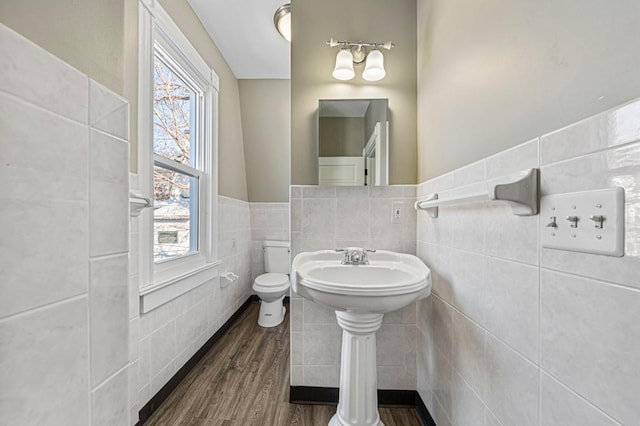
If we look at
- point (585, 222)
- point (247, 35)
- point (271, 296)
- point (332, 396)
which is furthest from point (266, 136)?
point (585, 222)

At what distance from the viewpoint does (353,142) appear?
1.58 m

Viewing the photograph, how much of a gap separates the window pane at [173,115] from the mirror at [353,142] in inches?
39.2

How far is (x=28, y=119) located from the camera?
35 cm

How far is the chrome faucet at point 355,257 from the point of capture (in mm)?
1424

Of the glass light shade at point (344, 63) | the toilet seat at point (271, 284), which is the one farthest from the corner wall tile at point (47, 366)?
the toilet seat at point (271, 284)

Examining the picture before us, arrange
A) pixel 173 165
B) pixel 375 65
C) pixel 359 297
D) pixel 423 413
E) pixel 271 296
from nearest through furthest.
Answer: pixel 359 297, pixel 423 413, pixel 375 65, pixel 173 165, pixel 271 296

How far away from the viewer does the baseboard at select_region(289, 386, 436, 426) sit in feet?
4.94

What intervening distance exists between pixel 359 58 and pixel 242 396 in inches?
81.2

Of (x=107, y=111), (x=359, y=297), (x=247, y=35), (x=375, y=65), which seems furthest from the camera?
(x=247, y=35)

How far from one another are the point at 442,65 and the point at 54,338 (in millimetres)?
1518

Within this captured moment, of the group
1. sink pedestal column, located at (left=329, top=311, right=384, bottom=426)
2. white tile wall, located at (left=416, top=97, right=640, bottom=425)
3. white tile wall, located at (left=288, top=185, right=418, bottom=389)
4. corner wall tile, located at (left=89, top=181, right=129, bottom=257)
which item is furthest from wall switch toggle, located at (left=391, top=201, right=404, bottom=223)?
corner wall tile, located at (left=89, top=181, right=129, bottom=257)

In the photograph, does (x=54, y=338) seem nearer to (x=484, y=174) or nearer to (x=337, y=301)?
(x=337, y=301)

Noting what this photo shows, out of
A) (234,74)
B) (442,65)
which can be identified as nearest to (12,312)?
(442,65)

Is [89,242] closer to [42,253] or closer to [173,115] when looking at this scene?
[42,253]
